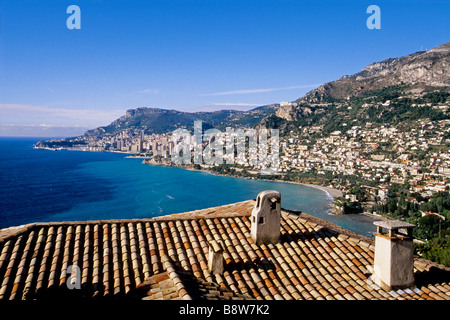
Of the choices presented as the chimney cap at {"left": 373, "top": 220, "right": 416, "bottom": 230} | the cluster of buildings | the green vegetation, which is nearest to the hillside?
the cluster of buildings

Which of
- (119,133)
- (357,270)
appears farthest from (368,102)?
(119,133)

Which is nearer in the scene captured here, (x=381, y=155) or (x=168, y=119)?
(x=381, y=155)

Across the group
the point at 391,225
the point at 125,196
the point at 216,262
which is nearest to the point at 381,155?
the point at 125,196

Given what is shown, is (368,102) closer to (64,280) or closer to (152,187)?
(152,187)

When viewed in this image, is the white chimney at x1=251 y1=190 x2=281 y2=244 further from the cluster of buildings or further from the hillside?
the hillside

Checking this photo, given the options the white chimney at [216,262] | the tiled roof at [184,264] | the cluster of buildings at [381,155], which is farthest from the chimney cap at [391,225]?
the cluster of buildings at [381,155]

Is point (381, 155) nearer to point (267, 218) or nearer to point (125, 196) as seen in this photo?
point (125, 196)
